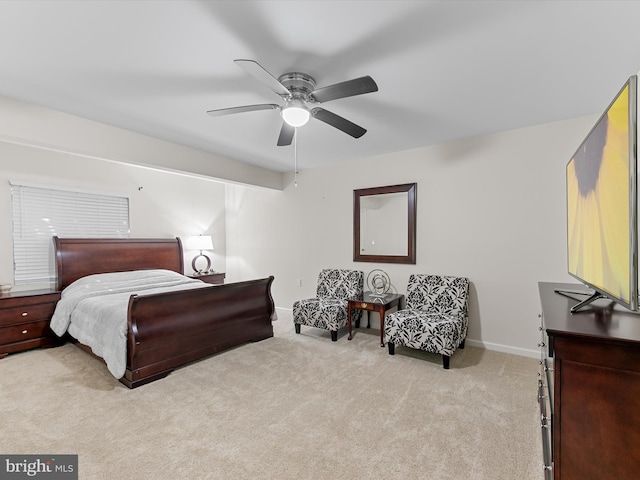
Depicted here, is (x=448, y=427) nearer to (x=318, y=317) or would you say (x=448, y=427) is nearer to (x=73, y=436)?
(x=318, y=317)

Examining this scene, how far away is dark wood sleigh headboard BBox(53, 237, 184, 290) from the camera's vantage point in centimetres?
393

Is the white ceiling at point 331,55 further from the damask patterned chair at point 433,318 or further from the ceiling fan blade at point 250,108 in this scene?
the damask patterned chair at point 433,318

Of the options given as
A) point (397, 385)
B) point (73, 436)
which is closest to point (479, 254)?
point (397, 385)

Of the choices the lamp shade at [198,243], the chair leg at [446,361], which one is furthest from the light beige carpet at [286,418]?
the lamp shade at [198,243]

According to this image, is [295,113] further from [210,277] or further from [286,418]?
[210,277]

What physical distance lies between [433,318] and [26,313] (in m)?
4.42

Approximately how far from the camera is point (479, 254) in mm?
3568

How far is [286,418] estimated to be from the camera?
219cm

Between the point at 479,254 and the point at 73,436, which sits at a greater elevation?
the point at 479,254

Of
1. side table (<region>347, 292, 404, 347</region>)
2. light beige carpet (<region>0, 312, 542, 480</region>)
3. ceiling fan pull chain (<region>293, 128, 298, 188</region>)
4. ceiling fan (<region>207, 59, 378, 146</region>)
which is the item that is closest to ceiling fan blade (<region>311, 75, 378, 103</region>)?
ceiling fan (<region>207, 59, 378, 146</region>)

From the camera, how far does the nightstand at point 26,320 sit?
129 inches

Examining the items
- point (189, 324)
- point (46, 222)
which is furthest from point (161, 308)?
point (46, 222)

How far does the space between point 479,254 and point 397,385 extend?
1.84 meters

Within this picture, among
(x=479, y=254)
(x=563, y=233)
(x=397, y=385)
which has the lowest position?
(x=397, y=385)
